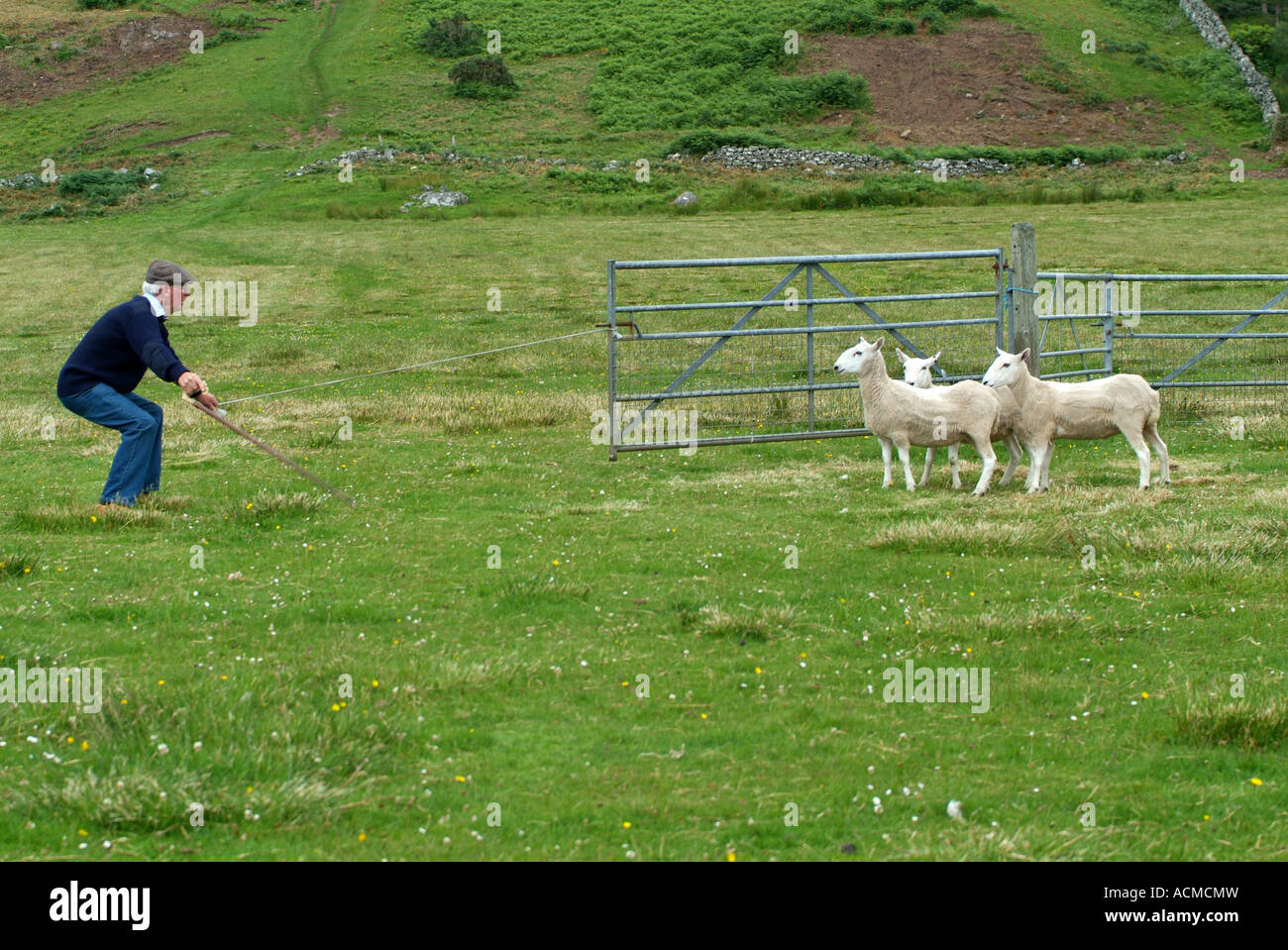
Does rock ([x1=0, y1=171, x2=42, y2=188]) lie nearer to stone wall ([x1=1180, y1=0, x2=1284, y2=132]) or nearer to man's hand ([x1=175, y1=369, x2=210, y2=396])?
man's hand ([x1=175, y1=369, x2=210, y2=396])

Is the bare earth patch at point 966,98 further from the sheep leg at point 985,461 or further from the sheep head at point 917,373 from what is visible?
the sheep leg at point 985,461

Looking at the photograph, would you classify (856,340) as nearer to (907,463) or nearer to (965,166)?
(907,463)

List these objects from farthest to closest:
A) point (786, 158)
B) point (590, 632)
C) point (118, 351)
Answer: point (786, 158), point (118, 351), point (590, 632)

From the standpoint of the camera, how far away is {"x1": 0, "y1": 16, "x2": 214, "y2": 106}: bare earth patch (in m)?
66.7

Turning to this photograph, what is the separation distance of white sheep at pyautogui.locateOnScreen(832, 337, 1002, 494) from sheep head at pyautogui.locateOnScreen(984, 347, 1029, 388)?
0.20m

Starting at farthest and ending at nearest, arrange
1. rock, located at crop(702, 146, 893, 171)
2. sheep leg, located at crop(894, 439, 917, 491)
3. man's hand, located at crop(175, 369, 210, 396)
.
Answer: rock, located at crop(702, 146, 893, 171)
sheep leg, located at crop(894, 439, 917, 491)
man's hand, located at crop(175, 369, 210, 396)

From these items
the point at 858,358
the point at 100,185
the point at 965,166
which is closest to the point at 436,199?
the point at 100,185

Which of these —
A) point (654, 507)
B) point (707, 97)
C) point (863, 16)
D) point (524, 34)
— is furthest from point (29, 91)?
point (654, 507)

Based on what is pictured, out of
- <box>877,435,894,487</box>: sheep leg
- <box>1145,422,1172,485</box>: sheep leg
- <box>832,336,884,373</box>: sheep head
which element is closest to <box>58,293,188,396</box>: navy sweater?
<box>832,336,884,373</box>: sheep head

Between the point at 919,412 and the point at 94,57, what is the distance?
228 feet

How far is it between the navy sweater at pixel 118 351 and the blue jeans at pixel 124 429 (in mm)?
96

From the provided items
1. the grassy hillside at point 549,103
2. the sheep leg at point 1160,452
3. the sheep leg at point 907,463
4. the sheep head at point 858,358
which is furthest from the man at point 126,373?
the grassy hillside at point 549,103

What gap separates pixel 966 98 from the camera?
63250 mm

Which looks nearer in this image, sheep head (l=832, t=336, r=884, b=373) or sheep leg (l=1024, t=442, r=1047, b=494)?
Result: sheep leg (l=1024, t=442, r=1047, b=494)
